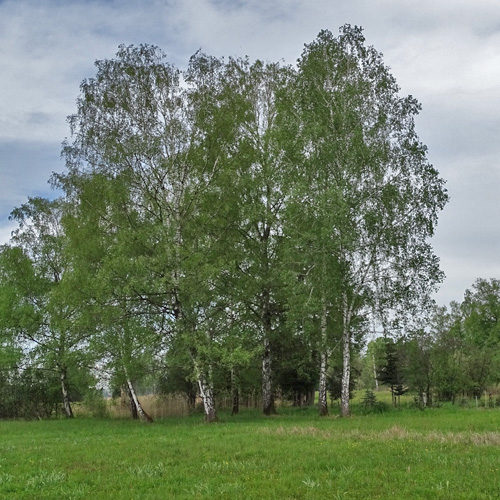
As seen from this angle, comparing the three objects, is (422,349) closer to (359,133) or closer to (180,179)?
(359,133)

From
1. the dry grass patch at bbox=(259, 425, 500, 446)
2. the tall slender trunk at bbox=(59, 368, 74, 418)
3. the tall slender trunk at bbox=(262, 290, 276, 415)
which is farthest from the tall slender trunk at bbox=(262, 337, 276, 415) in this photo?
the tall slender trunk at bbox=(59, 368, 74, 418)

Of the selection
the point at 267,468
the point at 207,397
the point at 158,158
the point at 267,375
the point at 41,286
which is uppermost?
the point at 158,158

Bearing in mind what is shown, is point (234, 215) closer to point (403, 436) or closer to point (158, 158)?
point (158, 158)

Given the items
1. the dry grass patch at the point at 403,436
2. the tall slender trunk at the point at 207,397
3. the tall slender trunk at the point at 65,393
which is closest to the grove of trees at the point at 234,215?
the tall slender trunk at the point at 207,397

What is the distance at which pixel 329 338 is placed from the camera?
96.6 ft

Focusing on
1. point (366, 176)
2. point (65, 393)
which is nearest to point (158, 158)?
point (366, 176)

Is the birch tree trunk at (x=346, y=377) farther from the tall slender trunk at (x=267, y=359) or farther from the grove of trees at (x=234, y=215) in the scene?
the tall slender trunk at (x=267, y=359)

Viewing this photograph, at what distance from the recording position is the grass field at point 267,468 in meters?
8.73

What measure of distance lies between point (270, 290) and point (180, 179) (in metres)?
8.80

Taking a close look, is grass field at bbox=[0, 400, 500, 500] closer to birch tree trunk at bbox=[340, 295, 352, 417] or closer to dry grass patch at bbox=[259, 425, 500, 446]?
dry grass patch at bbox=[259, 425, 500, 446]

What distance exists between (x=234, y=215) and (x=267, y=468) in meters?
19.5

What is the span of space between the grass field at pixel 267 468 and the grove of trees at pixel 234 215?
30.9 feet

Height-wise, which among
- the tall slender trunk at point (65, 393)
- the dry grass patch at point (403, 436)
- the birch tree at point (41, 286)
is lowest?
the tall slender trunk at point (65, 393)

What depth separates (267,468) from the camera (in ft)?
35.7
